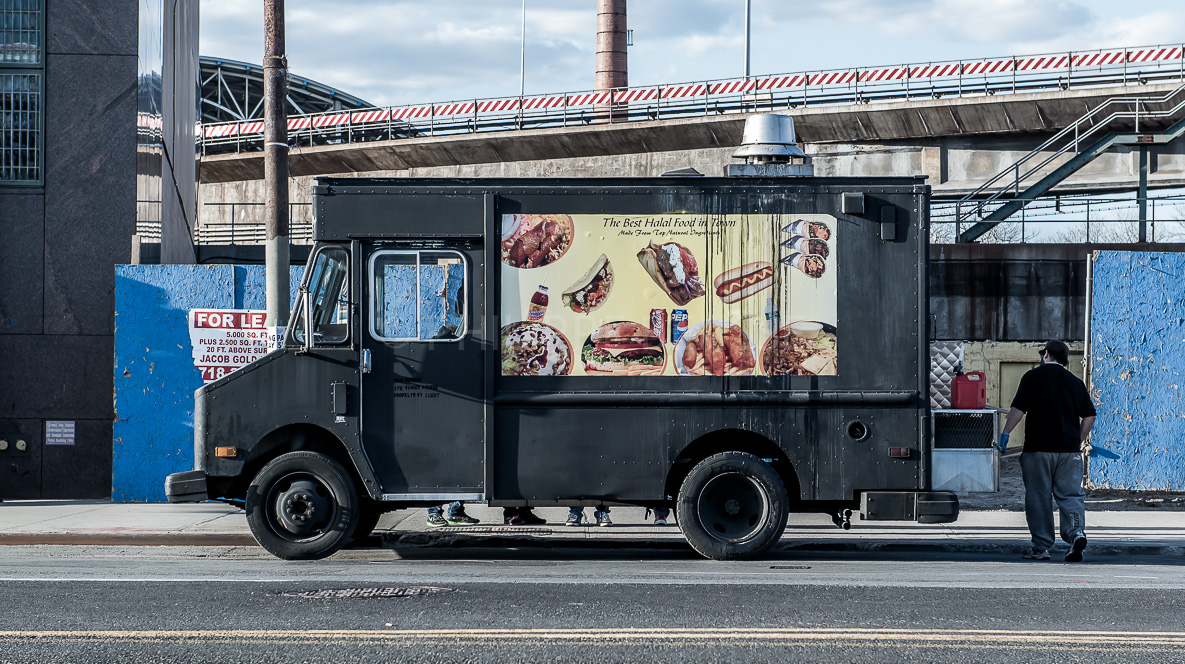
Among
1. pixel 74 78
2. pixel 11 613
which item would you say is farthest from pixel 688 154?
pixel 11 613

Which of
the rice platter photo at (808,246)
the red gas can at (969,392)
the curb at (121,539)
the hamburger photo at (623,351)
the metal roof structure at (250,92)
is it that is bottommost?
the curb at (121,539)

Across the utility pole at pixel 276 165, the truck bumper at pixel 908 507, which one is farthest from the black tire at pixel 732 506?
the utility pole at pixel 276 165

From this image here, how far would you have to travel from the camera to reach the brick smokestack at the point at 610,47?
168 ft

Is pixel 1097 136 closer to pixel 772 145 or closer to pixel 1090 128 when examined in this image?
pixel 1090 128

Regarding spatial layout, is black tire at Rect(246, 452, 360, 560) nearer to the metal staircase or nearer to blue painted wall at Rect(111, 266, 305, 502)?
blue painted wall at Rect(111, 266, 305, 502)

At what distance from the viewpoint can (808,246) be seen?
928 cm

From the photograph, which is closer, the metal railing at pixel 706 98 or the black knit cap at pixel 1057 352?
the black knit cap at pixel 1057 352

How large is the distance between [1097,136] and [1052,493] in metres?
22.4

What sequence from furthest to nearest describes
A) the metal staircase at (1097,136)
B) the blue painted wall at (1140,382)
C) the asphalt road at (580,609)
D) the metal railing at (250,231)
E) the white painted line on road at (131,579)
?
the metal railing at (250,231) < the metal staircase at (1097,136) < the blue painted wall at (1140,382) < the white painted line on road at (131,579) < the asphalt road at (580,609)

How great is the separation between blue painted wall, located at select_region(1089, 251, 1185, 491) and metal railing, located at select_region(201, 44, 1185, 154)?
18.9 meters

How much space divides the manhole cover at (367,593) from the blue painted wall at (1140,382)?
850cm

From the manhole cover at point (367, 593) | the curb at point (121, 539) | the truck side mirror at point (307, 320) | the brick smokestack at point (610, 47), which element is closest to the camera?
the manhole cover at point (367, 593)

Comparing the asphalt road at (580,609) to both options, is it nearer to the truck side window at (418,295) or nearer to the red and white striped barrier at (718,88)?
the truck side window at (418,295)

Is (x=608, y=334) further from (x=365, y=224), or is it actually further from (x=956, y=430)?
(x=956, y=430)
